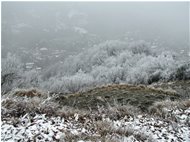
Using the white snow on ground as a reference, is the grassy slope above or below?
below

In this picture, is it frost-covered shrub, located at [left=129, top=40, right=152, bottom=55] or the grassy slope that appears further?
frost-covered shrub, located at [left=129, top=40, right=152, bottom=55]

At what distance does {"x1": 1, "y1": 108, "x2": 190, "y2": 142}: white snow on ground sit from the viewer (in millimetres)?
5676

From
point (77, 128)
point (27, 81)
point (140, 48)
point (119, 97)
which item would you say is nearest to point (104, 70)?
point (27, 81)

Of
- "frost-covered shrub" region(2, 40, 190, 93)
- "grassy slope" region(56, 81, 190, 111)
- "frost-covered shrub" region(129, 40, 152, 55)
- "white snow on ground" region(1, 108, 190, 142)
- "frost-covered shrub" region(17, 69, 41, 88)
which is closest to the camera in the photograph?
"white snow on ground" region(1, 108, 190, 142)

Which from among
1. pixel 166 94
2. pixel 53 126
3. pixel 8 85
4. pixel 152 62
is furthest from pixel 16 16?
pixel 53 126

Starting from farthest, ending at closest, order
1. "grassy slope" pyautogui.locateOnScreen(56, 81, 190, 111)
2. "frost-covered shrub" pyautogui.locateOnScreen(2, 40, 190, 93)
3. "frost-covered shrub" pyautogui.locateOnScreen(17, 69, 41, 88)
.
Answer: "frost-covered shrub" pyautogui.locateOnScreen(2, 40, 190, 93) < "frost-covered shrub" pyautogui.locateOnScreen(17, 69, 41, 88) < "grassy slope" pyautogui.locateOnScreen(56, 81, 190, 111)

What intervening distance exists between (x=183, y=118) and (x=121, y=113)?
1297mm

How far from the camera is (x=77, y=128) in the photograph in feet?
20.5

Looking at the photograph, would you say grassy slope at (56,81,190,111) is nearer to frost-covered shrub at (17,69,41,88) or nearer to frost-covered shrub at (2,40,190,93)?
frost-covered shrub at (2,40,190,93)

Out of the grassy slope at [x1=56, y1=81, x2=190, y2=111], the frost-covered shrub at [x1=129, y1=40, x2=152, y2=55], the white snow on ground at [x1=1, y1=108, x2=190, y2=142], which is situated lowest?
the frost-covered shrub at [x1=129, y1=40, x2=152, y2=55]

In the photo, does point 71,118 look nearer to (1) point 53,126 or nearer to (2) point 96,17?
(1) point 53,126

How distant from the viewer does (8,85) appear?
50.7ft

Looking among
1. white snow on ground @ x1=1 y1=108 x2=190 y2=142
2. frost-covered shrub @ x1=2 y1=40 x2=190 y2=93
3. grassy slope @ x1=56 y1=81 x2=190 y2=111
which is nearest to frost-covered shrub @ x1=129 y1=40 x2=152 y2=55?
frost-covered shrub @ x1=2 y1=40 x2=190 y2=93

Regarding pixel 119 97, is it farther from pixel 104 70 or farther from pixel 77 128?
pixel 104 70
